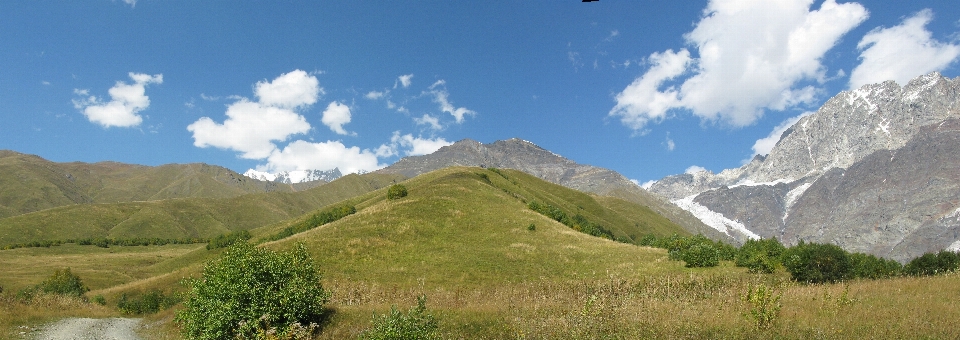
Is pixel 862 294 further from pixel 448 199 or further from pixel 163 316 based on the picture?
pixel 448 199

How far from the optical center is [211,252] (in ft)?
368

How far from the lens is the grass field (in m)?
16.0

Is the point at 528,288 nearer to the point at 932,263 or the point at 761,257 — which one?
the point at 761,257

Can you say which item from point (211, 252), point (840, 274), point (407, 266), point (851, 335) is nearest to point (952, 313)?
point (851, 335)

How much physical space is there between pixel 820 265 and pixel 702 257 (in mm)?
11625

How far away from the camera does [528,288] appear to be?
37.1 m

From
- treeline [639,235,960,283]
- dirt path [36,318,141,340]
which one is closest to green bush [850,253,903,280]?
treeline [639,235,960,283]

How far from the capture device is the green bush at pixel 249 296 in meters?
21.3

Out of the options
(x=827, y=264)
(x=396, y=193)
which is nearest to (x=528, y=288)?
(x=827, y=264)

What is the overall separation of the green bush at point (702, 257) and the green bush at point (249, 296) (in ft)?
110

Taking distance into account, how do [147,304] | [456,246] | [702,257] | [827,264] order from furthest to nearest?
1. [456,246]
2. [147,304]
3. [702,257]
4. [827,264]

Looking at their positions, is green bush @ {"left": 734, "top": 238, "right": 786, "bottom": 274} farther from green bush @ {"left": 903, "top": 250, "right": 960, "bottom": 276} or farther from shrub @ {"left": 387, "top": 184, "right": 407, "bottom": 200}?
shrub @ {"left": 387, "top": 184, "right": 407, "bottom": 200}

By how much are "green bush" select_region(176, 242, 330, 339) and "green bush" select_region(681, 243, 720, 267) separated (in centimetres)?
3351

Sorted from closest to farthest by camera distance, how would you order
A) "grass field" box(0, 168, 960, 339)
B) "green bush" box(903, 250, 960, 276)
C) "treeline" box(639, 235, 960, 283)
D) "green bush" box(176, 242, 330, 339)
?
"grass field" box(0, 168, 960, 339) → "green bush" box(176, 242, 330, 339) → "green bush" box(903, 250, 960, 276) → "treeline" box(639, 235, 960, 283)
